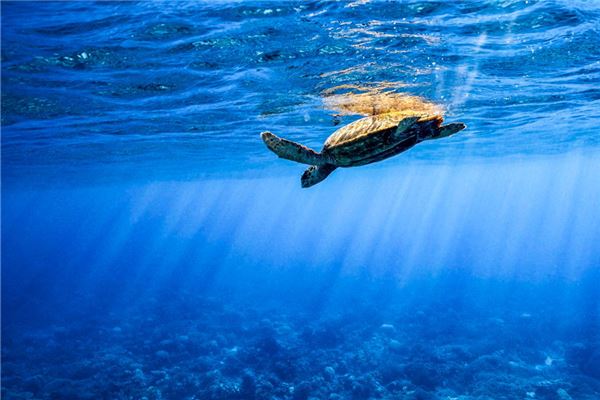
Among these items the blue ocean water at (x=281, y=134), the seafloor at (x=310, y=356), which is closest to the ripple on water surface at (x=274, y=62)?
the blue ocean water at (x=281, y=134)

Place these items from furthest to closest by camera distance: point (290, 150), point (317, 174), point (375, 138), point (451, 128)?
point (317, 174) → point (451, 128) → point (290, 150) → point (375, 138)

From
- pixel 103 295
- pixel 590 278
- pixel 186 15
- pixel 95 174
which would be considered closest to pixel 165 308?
pixel 103 295

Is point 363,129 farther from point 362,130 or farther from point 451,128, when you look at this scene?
point 451,128

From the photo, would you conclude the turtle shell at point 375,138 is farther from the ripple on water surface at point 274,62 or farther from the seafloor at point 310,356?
the seafloor at point 310,356

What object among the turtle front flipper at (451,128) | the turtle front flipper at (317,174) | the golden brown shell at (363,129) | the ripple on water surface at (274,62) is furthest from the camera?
the ripple on water surface at (274,62)

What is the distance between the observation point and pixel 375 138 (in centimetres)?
409

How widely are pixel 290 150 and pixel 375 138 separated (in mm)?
948

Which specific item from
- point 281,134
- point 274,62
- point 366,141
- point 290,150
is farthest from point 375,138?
point 281,134

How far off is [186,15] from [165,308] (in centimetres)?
2996

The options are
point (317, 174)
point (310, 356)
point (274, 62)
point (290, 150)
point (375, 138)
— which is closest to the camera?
point (375, 138)

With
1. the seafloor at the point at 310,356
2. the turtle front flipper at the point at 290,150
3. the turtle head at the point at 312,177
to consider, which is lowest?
the seafloor at the point at 310,356

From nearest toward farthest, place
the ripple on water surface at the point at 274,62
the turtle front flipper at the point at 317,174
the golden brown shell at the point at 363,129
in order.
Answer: the golden brown shell at the point at 363,129 → the turtle front flipper at the point at 317,174 → the ripple on water surface at the point at 274,62

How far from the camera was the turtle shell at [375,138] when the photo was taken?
404 cm

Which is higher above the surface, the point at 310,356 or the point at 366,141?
the point at 366,141
